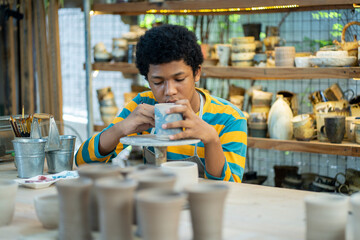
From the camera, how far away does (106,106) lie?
13.9 feet

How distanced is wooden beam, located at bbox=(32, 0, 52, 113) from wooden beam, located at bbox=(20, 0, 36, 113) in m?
0.08

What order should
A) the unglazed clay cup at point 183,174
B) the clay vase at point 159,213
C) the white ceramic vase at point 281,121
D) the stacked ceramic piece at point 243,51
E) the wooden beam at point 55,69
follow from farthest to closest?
the wooden beam at point 55,69
the stacked ceramic piece at point 243,51
the white ceramic vase at point 281,121
the unglazed clay cup at point 183,174
the clay vase at point 159,213

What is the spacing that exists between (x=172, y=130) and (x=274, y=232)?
0.57 meters

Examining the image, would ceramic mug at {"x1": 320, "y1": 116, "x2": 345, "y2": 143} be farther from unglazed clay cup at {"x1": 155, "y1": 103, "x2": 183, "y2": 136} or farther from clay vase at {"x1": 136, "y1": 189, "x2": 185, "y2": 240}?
clay vase at {"x1": 136, "y1": 189, "x2": 185, "y2": 240}

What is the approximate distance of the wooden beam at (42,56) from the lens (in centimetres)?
410

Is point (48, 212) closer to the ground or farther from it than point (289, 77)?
closer to the ground

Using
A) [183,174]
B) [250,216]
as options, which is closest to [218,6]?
[183,174]

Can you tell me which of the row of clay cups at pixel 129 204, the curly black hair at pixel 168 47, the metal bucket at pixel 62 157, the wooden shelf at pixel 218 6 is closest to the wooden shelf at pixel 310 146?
the wooden shelf at pixel 218 6

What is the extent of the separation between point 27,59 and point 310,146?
254 cm

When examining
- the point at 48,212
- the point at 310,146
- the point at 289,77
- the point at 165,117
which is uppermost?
the point at 289,77

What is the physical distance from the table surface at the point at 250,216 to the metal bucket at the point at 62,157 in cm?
27

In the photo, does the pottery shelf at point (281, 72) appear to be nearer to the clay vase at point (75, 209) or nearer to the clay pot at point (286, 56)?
the clay pot at point (286, 56)

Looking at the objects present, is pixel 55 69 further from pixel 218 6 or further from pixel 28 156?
pixel 28 156

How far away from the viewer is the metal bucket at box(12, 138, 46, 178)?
1952 mm
